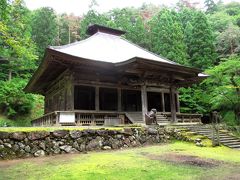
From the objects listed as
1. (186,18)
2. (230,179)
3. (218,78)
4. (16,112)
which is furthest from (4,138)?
(186,18)

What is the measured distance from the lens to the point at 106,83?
711 inches

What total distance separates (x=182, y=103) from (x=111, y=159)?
22012mm

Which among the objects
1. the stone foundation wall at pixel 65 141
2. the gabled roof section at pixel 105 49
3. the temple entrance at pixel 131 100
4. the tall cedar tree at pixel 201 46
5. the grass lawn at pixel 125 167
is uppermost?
the tall cedar tree at pixel 201 46

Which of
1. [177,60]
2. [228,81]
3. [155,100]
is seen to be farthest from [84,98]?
[177,60]

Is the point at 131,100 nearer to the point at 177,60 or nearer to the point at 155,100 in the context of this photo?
the point at 155,100

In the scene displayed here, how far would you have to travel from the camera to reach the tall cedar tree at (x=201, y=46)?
31656mm

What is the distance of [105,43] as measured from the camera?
22484 mm

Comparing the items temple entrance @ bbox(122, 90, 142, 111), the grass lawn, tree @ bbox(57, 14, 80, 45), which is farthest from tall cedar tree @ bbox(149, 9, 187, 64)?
the grass lawn

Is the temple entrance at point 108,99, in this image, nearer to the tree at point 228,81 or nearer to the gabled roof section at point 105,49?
the gabled roof section at point 105,49

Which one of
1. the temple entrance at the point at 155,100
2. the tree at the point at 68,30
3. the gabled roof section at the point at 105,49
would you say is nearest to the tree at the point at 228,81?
the gabled roof section at the point at 105,49

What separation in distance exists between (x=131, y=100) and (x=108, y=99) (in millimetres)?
2062

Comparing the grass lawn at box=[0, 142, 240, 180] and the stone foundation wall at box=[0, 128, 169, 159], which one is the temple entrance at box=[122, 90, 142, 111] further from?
the grass lawn at box=[0, 142, 240, 180]

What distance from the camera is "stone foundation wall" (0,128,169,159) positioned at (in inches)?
353

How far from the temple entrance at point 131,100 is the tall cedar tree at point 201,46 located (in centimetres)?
1468
